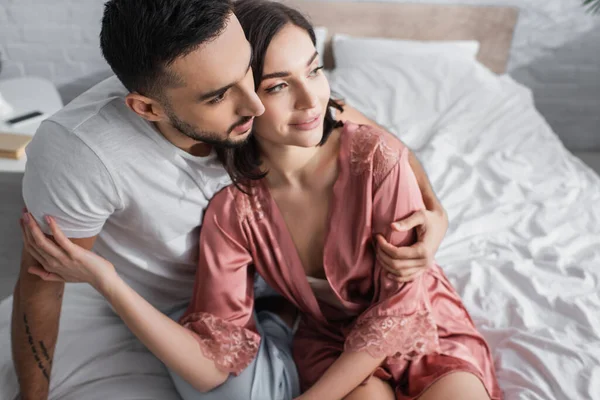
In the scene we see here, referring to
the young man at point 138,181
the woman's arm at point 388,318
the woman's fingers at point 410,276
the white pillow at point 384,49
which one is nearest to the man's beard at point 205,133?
the young man at point 138,181

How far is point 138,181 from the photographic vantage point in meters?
1.11

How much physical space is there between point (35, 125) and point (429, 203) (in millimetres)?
1358

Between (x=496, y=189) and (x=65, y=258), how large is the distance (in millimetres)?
1296

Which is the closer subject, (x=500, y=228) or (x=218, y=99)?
(x=218, y=99)

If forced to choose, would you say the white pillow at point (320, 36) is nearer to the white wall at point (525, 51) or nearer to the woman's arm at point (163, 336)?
the white wall at point (525, 51)

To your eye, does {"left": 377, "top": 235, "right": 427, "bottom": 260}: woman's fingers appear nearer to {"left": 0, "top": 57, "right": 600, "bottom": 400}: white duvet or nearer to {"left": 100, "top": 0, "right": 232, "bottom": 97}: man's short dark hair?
{"left": 0, "top": 57, "right": 600, "bottom": 400}: white duvet

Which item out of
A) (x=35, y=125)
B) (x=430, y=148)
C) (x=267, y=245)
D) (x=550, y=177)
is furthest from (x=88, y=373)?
(x=550, y=177)

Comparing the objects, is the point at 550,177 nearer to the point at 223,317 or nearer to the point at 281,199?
the point at 281,199

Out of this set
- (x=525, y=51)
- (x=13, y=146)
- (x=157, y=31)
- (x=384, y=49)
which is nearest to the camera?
(x=157, y=31)

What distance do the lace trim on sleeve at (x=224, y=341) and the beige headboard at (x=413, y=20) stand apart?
67.5 inches

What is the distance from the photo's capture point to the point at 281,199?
Answer: 3.91 feet

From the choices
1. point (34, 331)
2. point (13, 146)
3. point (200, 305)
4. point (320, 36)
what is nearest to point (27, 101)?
point (13, 146)

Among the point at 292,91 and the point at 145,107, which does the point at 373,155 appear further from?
the point at 145,107

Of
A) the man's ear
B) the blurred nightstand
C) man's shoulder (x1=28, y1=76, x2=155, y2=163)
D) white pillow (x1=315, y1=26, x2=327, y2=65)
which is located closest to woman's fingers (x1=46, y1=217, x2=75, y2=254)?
man's shoulder (x1=28, y1=76, x2=155, y2=163)
